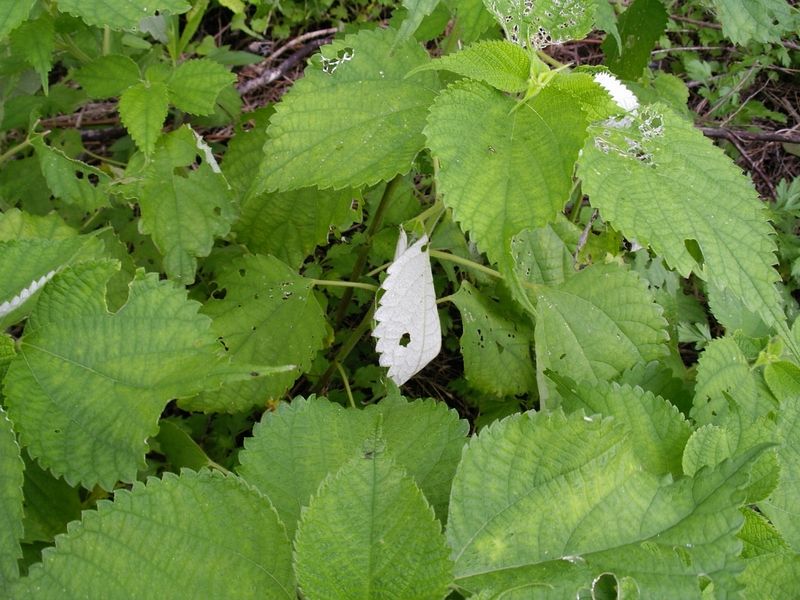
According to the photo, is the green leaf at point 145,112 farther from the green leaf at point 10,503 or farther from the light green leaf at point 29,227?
the green leaf at point 10,503

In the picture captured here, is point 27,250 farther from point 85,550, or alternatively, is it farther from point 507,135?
point 507,135

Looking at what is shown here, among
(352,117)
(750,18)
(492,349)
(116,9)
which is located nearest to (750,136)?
(750,18)

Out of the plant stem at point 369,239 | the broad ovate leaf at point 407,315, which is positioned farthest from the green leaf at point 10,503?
the plant stem at point 369,239

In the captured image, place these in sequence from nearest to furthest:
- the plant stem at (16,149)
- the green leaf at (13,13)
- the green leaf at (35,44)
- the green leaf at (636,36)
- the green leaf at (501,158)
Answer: the green leaf at (501,158), the green leaf at (13,13), the green leaf at (35,44), the plant stem at (16,149), the green leaf at (636,36)

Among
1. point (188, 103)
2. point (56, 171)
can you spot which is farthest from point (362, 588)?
point (56, 171)

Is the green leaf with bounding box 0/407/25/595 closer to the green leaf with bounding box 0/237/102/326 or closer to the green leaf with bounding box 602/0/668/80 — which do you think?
the green leaf with bounding box 0/237/102/326

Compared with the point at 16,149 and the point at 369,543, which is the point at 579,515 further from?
the point at 16,149

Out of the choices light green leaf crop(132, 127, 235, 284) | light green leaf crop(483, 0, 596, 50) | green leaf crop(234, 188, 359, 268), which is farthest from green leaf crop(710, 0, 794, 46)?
light green leaf crop(132, 127, 235, 284)
